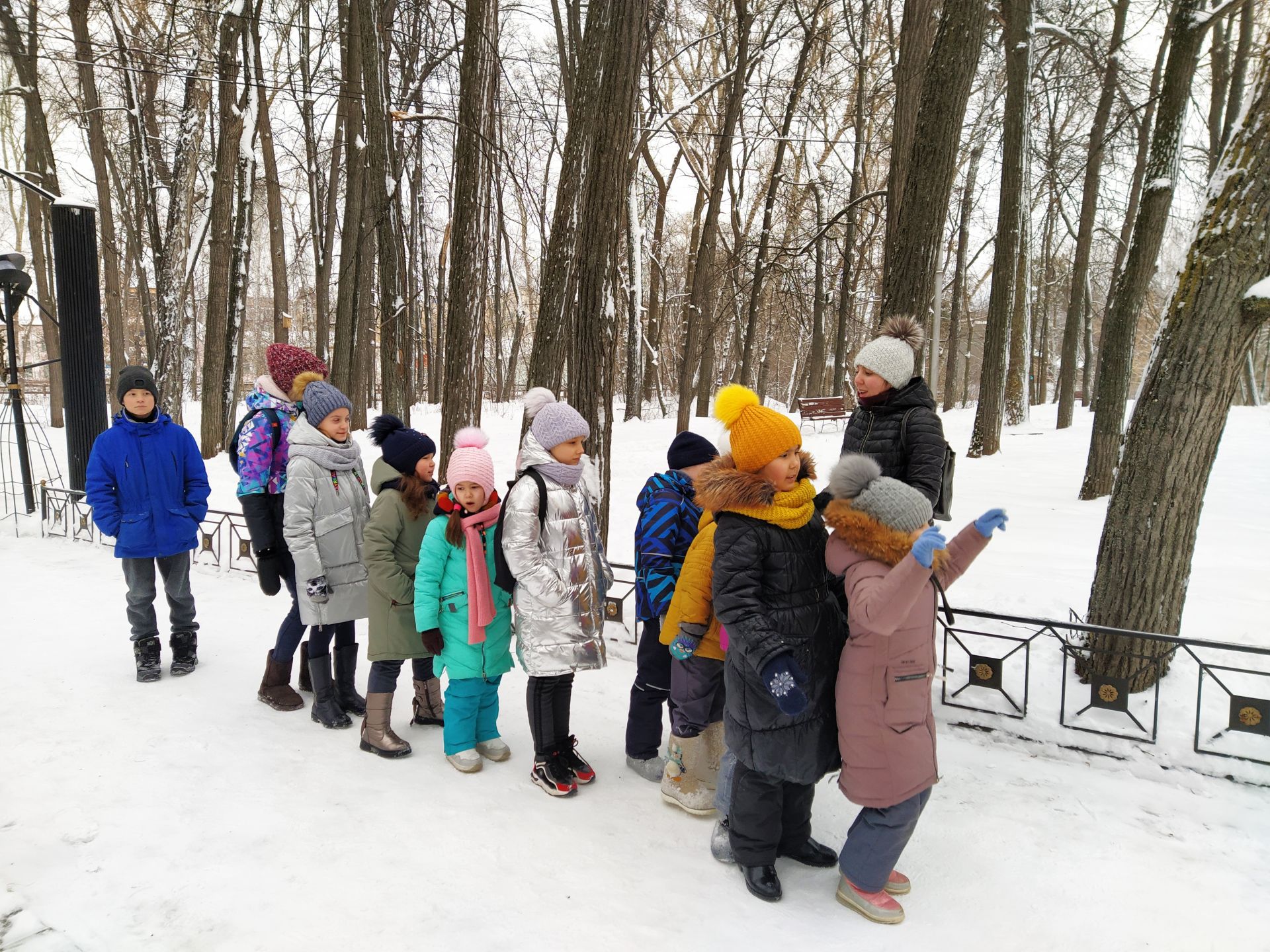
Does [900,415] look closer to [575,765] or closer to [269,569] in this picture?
[575,765]

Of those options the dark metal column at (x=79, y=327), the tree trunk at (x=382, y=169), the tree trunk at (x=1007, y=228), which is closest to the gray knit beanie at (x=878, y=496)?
the tree trunk at (x=382, y=169)

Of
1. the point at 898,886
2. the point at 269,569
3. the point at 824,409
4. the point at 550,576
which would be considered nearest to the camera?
the point at 898,886

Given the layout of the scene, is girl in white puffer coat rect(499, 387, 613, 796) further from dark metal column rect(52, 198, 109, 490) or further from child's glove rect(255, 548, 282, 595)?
dark metal column rect(52, 198, 109, 490)

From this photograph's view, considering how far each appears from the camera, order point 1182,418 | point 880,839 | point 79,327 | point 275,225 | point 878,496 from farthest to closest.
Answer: point 275,225 < point 79,327 < point 1182,418 < point 880,839 < point 878,496

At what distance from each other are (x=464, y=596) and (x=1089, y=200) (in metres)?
15.3

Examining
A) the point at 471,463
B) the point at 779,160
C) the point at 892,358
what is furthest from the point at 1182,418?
the point at 779,160

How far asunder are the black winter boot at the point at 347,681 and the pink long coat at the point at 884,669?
2.78 meters

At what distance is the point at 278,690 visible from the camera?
173 inches

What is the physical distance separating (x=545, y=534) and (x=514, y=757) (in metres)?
1.28

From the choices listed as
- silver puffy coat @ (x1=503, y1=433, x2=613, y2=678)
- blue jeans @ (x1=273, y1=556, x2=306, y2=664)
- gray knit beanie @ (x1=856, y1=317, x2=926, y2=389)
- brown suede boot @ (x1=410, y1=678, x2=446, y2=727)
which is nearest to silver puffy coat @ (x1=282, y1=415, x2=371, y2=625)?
blue jeans @ (x1=273, y1=556, x2=306, y2=664)

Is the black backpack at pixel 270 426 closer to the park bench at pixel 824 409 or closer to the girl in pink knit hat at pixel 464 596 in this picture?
the girl in pink knit hat at pixel 464 596

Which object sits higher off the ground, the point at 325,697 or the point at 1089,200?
the point at 1089,200

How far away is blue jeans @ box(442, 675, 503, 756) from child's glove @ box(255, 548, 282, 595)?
1221 mm

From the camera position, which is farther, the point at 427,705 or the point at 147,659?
the point at 147,659
